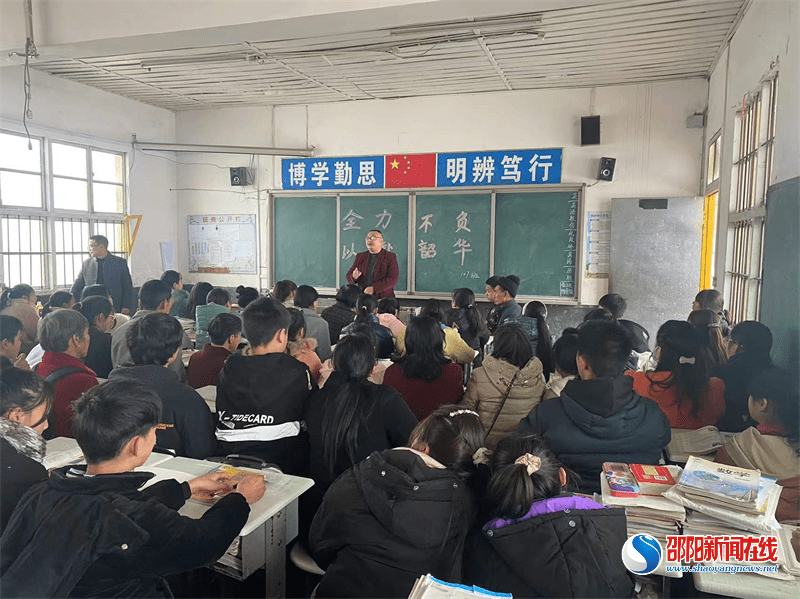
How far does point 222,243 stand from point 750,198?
5874 mm

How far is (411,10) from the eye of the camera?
303cm

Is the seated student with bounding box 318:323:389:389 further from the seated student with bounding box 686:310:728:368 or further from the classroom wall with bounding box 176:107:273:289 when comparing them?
the classroom wall with bounding box 176:107:273:289

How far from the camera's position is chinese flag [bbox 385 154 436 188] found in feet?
20.7

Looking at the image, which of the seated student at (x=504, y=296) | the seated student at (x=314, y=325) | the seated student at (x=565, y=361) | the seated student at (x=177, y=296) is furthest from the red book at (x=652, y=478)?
the seated student at (x=177, y=296)

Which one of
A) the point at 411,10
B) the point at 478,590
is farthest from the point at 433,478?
the point at 411,10

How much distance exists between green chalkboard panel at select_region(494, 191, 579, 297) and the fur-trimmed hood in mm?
5141

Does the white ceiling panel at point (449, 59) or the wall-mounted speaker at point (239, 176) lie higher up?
the white ceiling panel at point (449, 59)

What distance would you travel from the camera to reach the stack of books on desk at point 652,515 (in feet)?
4.87

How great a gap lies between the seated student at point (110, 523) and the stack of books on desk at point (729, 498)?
1.20 m

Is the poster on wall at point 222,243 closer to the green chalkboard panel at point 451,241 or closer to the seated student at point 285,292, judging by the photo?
the green chalkboard panel at point 451,241

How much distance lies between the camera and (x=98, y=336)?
3293mm

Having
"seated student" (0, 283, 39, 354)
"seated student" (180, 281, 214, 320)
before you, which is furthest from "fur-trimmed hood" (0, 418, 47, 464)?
"seated student" (180, 281, 214, 320)

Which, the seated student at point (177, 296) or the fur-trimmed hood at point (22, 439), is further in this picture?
the seated student at point (177, 296)

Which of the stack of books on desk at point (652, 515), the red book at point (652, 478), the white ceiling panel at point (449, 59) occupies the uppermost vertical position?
the white ceiling panel at point (449, 59)
